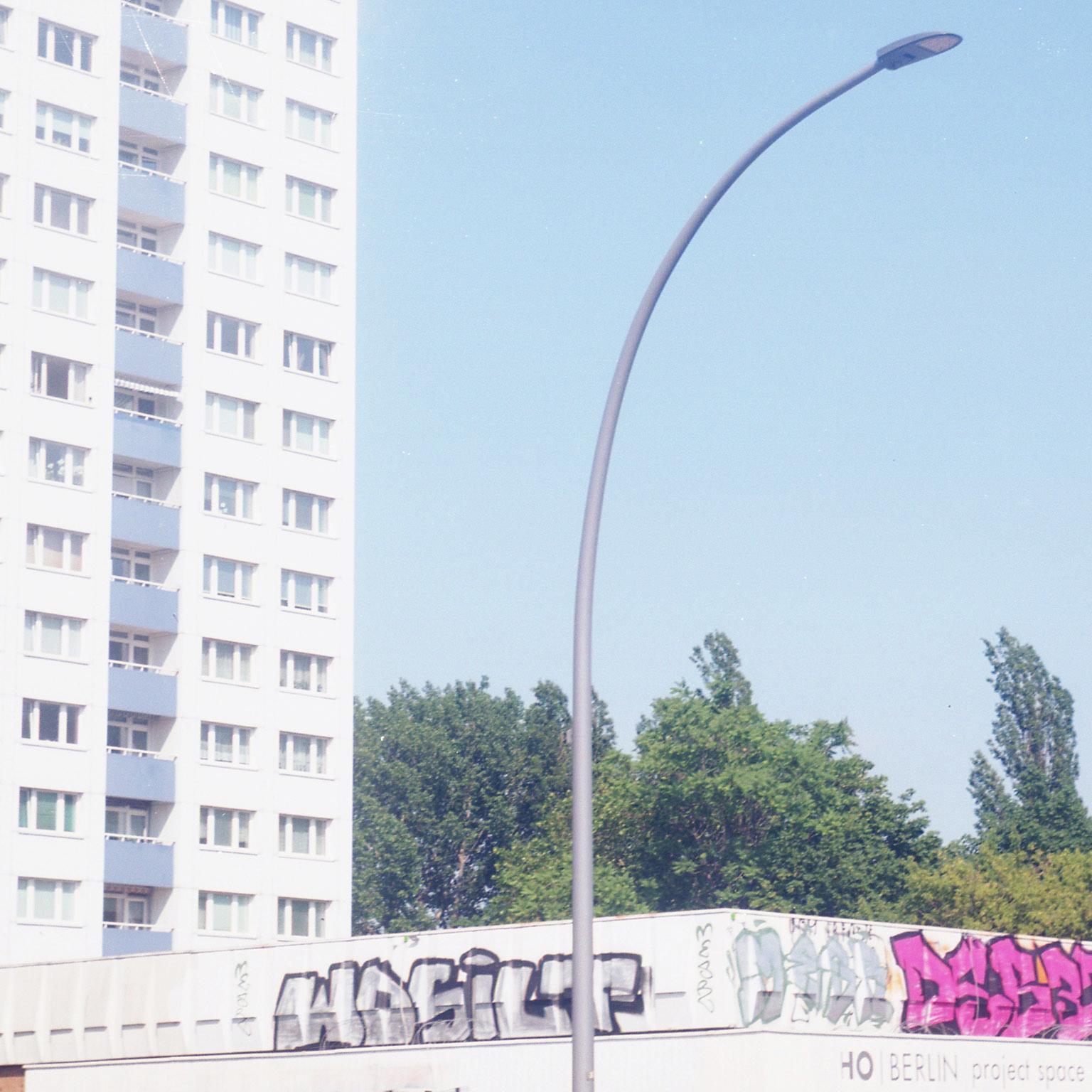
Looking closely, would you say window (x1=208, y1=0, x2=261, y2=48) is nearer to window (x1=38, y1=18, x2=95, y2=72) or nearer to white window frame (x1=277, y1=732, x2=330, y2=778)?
window (x1=38, y1=18, x2=95, y2=72)

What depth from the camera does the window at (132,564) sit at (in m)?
62.8

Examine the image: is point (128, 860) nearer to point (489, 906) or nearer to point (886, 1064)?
point (489, 906)

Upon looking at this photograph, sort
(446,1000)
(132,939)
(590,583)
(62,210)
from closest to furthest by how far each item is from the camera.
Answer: (590,583) → (446,1000) → (132,939) → (62,210)

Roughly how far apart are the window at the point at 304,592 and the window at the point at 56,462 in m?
8.50

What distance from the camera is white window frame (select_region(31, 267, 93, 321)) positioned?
60.3 metres

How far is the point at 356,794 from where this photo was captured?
85.6 meters

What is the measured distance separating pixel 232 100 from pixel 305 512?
14897 mm

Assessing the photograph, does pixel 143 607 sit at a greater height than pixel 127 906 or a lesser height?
greater

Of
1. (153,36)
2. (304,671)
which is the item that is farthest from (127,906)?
(153,36)

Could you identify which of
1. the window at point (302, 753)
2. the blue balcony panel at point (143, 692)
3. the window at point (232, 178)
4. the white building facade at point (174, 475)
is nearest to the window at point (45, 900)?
the white building facade at point (174, 475)

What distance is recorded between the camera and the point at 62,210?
6147cm

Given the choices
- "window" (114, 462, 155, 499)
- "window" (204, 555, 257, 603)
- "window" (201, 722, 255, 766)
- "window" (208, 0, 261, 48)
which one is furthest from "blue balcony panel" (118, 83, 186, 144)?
"window" (201, 722, 255, 766)

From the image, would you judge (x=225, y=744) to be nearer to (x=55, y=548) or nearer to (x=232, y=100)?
(x=55, y=548)

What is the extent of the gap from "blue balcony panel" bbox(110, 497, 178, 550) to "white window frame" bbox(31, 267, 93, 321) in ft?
20.3
